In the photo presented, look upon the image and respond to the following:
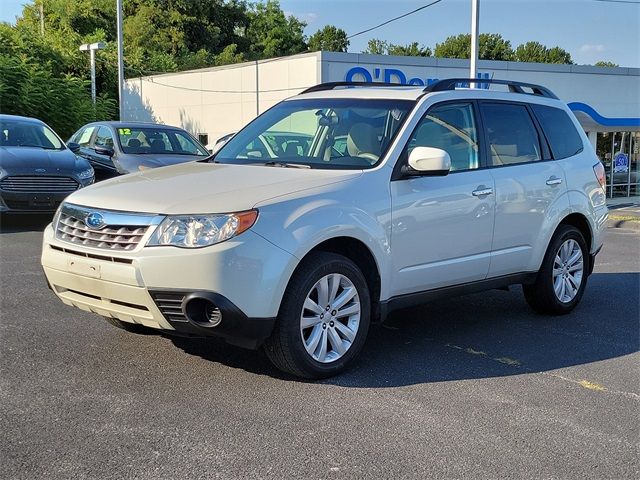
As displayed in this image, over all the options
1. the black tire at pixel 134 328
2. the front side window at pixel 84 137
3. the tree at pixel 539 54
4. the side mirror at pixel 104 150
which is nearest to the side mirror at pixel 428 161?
the black tire at pixel 134 328

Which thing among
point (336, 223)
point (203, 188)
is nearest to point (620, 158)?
point (336, 223)

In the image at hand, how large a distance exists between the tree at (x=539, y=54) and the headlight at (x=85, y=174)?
242 ft

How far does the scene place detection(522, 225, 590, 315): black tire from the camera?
600 cm

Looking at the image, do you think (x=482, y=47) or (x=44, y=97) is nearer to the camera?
(x=44, y=97)

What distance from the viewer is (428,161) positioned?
4.66 m

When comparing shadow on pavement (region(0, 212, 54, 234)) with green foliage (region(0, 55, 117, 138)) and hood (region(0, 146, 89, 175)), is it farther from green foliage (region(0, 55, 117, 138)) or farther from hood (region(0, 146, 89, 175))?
green foliage (region(0, 55, 117, 138))

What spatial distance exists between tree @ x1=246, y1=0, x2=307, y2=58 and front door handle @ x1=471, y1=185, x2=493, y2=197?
50.7 metres

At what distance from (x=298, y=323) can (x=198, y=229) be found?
810 millimetres

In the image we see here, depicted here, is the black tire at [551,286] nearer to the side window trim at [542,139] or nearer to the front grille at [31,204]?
the side window trim at [542,139]

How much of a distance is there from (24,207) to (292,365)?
7.05 meters

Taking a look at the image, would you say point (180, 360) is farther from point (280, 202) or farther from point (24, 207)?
point (24, 207)

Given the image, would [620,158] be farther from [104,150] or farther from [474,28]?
[104,150]

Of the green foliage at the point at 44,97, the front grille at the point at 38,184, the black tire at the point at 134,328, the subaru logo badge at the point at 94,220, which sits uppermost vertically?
the green foliage at the point at 44,97

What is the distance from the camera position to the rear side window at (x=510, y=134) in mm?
5602
